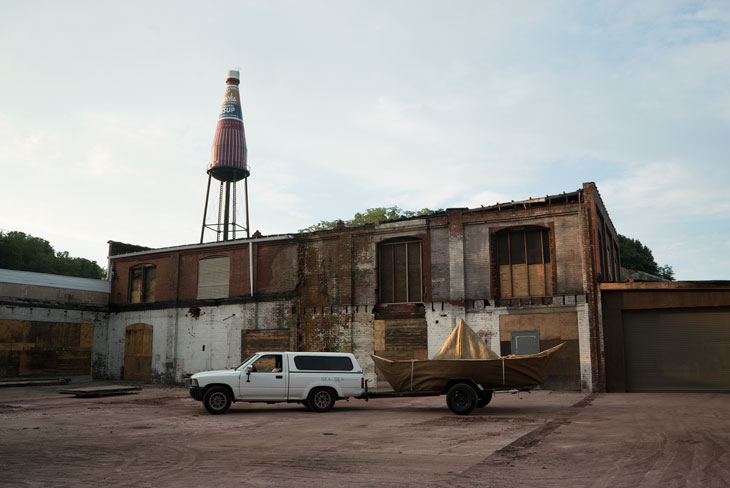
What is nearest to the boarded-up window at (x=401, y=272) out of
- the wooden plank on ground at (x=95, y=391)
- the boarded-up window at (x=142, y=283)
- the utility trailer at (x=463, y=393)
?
the utility trailer at (x=463, y=393)

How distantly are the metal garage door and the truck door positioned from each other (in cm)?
1440

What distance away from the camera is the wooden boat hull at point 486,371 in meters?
14.6

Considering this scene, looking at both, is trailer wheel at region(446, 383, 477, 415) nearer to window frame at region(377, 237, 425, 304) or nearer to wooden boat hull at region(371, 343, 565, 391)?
wooden boat hull at region(371, 343, 565, 391)

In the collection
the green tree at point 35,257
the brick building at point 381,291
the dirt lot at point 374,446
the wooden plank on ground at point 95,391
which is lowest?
the wooden plank on ground at point 95,391

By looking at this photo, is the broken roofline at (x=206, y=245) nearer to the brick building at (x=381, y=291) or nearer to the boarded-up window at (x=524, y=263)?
the brick building at (x=381, y=291)

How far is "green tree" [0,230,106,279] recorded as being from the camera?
51219 millimetres

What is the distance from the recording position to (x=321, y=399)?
15.8 metres

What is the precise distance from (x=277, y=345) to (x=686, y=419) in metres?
20.3

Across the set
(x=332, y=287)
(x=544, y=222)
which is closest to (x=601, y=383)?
(x=544, y=222)

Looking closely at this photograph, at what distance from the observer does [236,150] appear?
40219mm

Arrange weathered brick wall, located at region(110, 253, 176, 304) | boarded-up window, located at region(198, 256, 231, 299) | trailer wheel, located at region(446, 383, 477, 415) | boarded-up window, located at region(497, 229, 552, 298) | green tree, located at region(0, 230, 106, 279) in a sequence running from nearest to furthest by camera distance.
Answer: trailer wheel, located at region(446, 383, 477, 415)
boarded-up window, located at region(497, 229, 552, 298)
boarded-up window, located at region(198, 256, 231, 299)
weathered brick wall, located at region(110, 253, 176, 304)
green tree, located at region(0, 230, 106, 279)

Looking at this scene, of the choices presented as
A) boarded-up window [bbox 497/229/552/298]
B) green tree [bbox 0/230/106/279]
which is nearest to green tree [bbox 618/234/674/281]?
boarded-up window [bbox 497/229/552/298]

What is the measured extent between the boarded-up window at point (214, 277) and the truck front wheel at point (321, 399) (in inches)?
655

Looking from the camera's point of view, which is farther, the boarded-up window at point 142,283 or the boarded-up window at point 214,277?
the boarded-up window at point 142,283
